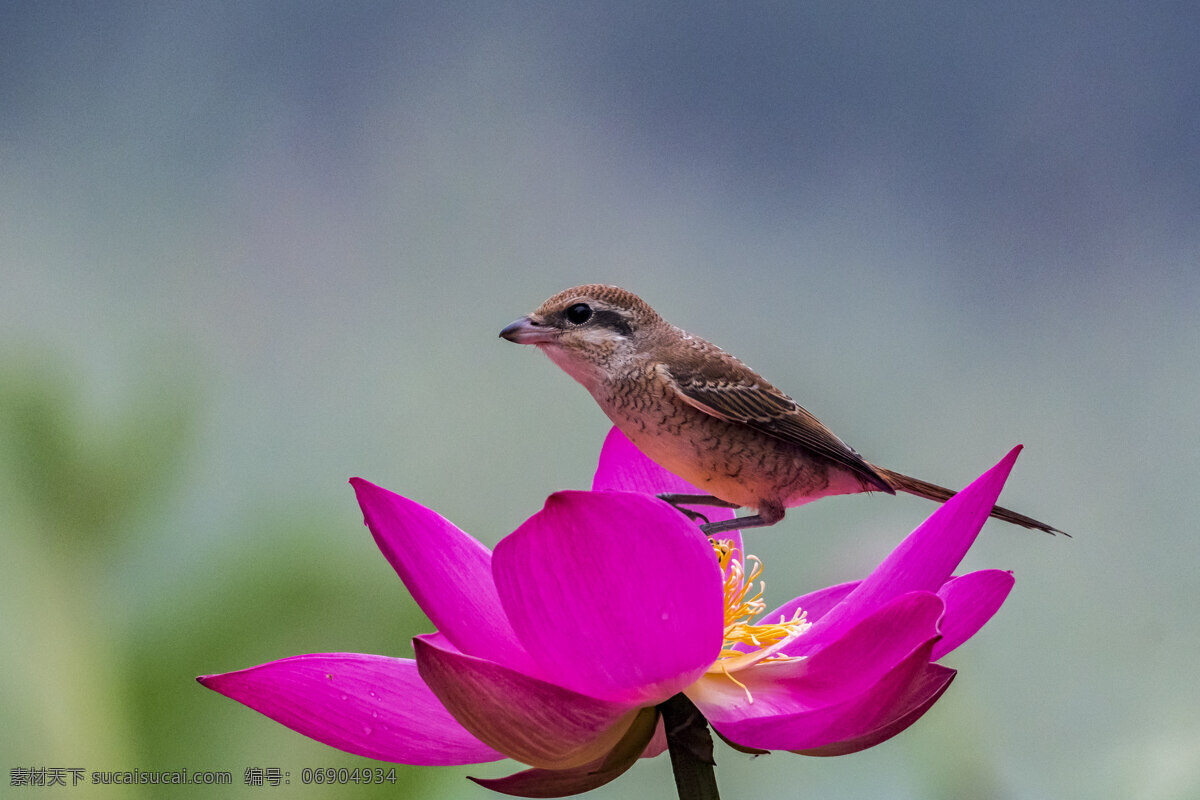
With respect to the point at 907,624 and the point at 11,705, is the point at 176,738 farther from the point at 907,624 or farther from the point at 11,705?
the point at 907,624

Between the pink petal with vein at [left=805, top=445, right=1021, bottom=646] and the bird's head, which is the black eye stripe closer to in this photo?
the bird's head

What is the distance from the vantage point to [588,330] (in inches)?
15.7

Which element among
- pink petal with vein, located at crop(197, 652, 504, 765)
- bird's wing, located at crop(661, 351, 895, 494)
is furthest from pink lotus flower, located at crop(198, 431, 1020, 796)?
bird's wing, located at crop(661, 351, 895, 494)

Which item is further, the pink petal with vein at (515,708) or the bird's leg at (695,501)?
the bird's leg at (695,501)

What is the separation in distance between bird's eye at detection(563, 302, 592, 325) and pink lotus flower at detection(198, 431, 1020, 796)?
0.13 meters

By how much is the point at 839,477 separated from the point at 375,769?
34 cm

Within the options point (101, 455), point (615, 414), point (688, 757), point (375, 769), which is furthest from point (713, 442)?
point (101, 455)

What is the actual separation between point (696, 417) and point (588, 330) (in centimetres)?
6

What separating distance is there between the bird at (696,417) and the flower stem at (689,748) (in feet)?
0.31

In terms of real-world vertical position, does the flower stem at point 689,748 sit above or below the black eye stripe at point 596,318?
below

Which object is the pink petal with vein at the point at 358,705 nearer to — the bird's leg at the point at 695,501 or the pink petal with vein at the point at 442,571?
the pink petal with vein at the point at 442,571

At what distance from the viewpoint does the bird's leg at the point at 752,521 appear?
14.4 inches

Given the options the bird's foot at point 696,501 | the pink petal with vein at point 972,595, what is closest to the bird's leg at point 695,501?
the bird's foot at point 696,501

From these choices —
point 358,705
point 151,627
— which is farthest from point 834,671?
point 151,627
